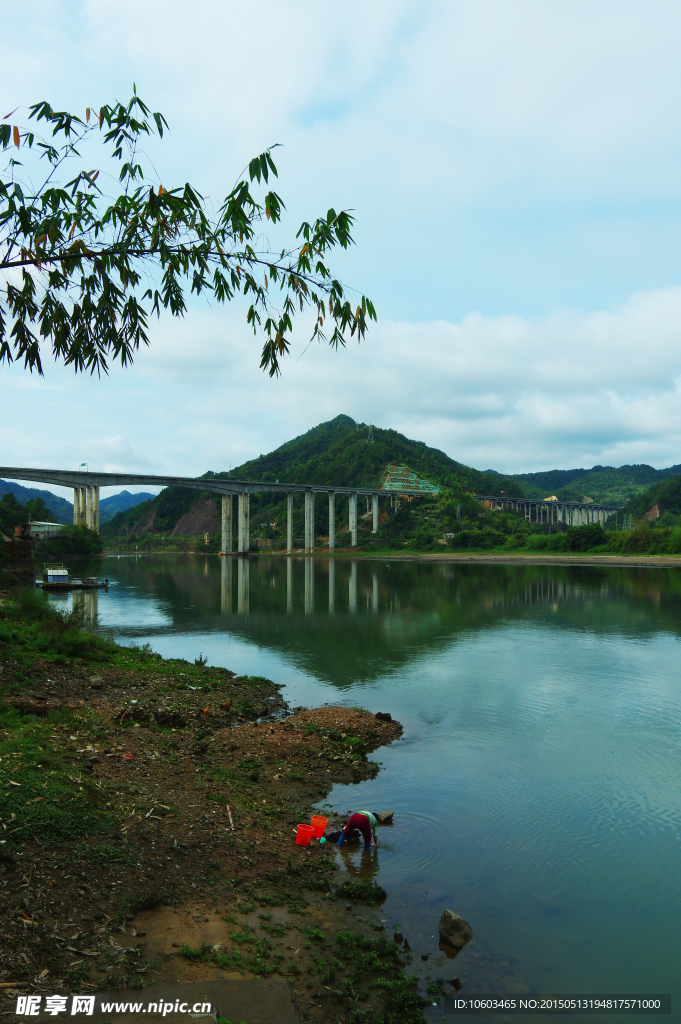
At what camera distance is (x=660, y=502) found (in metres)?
146

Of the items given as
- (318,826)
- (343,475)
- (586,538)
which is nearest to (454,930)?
(318,826)

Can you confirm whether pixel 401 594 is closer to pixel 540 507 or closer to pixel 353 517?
pixel 353 517

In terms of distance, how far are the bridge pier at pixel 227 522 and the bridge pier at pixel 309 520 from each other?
1596 centimetres

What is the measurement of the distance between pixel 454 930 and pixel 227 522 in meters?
124

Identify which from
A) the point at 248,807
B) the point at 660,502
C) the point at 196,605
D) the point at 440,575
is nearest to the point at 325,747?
the point at 248,807

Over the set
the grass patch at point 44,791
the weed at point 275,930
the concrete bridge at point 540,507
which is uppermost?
the concrete bridge at point 540,507

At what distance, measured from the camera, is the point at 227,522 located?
128750 millimetres

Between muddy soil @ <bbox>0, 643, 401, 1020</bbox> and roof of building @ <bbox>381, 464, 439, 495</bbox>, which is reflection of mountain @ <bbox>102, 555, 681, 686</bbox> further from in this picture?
roof of building @ <bbox>381, 464, 439, 495</bbox>

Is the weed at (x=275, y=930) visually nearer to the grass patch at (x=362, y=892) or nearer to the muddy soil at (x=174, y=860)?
the muddy soil at (x=174, y=860)

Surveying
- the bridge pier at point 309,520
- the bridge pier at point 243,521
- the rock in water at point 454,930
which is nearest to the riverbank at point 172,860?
the rock in water at point 454,930

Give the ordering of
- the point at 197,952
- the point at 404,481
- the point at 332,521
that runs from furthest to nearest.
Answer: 1. the point at 404,481
2. the point at 332,521
3. the point at 197,952

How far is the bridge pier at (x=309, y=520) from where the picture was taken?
129m

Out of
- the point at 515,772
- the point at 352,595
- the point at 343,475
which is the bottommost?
the point at 352,595

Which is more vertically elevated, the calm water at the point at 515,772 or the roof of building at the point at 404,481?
the roof of building at the point at 404,481
